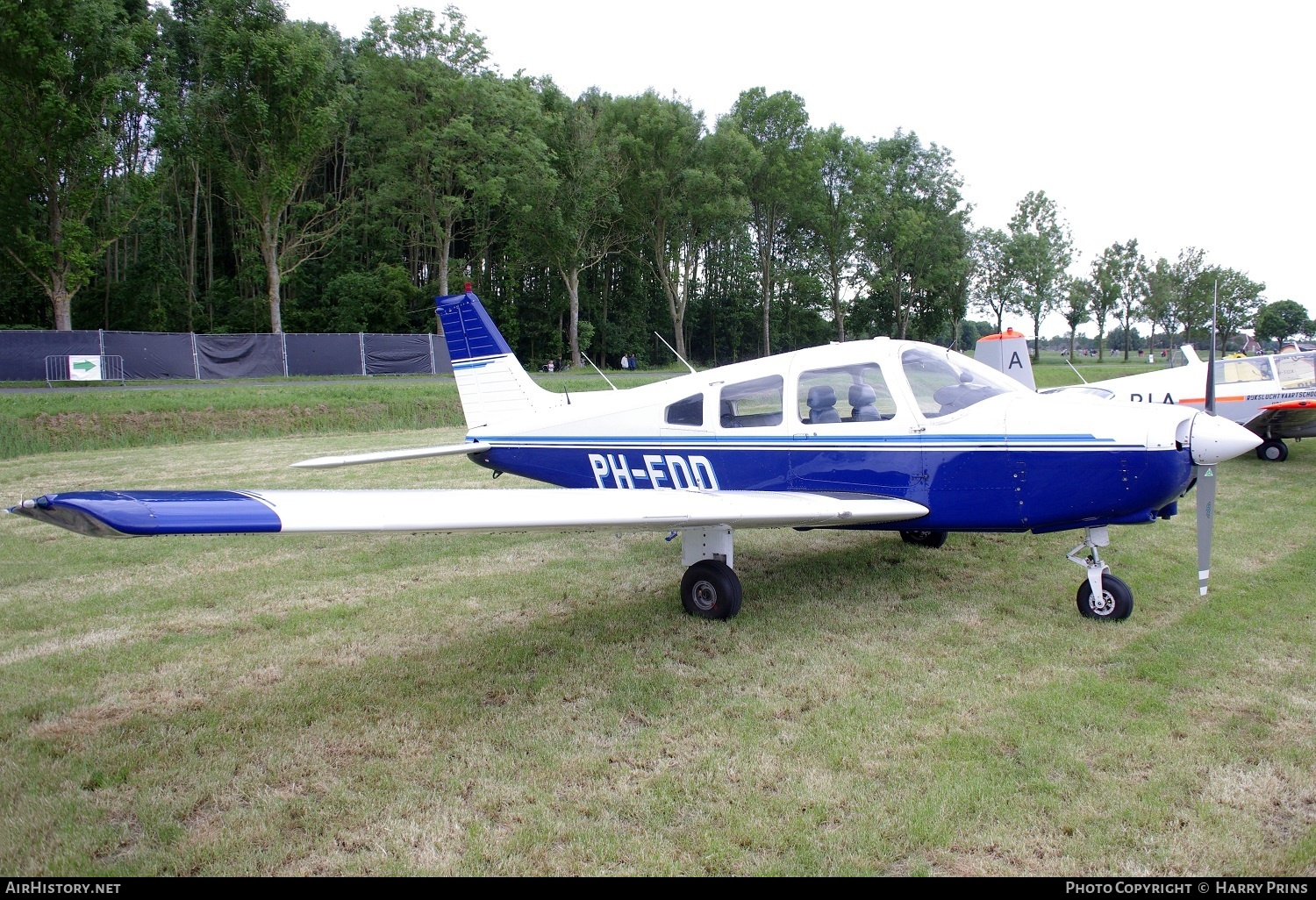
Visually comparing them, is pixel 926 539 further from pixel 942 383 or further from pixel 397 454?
pixel 397 454

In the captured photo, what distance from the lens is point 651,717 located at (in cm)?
377

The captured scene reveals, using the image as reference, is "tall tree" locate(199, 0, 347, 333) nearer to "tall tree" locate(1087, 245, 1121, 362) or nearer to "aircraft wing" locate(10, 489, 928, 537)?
"aircraft wing" locate(10, 489, 928, 537)

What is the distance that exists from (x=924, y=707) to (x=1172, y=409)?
8.74 feet

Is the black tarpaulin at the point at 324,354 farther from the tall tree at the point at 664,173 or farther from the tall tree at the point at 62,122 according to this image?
the tall tree at the point at 664,173

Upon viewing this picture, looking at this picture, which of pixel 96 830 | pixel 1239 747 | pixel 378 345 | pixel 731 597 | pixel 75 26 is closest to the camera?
pixel 96 830

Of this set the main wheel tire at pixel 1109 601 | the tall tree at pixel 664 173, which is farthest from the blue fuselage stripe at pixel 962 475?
the tall tree at pixel 664 173

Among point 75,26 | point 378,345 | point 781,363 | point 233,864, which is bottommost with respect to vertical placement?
point 233,864

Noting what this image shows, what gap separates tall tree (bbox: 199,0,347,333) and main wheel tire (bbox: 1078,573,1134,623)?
99.1 ft

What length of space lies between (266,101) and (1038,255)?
4978 centimetres

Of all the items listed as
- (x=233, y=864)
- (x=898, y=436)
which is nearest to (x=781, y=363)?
→ (x=898, y=436)

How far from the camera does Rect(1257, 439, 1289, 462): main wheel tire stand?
476 inches

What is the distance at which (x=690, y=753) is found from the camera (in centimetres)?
340

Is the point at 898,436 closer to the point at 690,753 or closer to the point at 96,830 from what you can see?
the point at 690,753

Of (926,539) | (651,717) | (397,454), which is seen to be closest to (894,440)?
(926,539)
